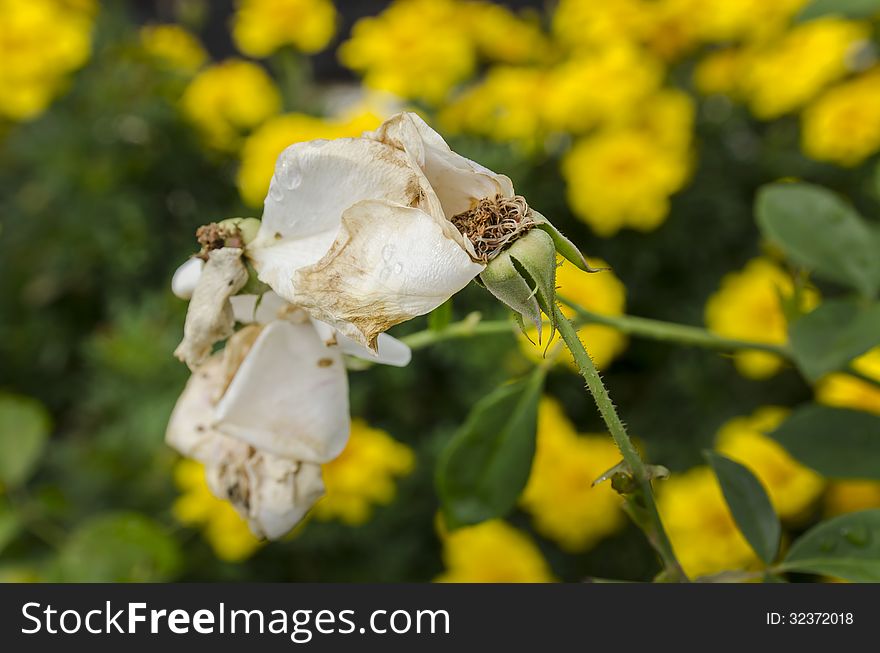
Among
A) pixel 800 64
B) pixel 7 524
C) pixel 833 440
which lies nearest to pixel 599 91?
pixel 800 64

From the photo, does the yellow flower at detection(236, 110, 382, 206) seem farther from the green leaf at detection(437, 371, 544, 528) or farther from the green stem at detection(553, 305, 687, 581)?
the green stem at detection(553, 305, 687, 581)

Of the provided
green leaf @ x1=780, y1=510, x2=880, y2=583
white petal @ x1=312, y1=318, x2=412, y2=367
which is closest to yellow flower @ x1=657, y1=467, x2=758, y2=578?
green leaf @ x1=780, y1=510, x2=880, y2=583

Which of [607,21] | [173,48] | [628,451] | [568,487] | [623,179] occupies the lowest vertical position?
[628,451]

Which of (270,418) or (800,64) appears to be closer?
(270,418)

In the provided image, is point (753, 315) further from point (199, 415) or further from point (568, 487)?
point (199, 415)

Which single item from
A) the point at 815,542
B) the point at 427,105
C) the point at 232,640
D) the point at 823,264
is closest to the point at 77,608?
the point at 232,640

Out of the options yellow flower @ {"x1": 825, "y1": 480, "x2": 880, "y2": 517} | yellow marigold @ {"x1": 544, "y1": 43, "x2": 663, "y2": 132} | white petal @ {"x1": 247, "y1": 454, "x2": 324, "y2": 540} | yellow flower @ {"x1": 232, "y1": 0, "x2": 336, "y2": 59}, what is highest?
yellow flower @ {"x1": 232, "y1": 0, "x2": 336, "y2": 59}

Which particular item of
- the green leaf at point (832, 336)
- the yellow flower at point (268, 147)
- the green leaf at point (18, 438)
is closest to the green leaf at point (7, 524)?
the green leaf at point (18, 438)

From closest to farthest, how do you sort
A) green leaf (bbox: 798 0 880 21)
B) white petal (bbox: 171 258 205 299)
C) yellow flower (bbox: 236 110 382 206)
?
white petal (bbox: 171 258 205 299)
green leaf (bbox: 798 0 880 21)
yellow flower (bbox: 236 110 382 206)
